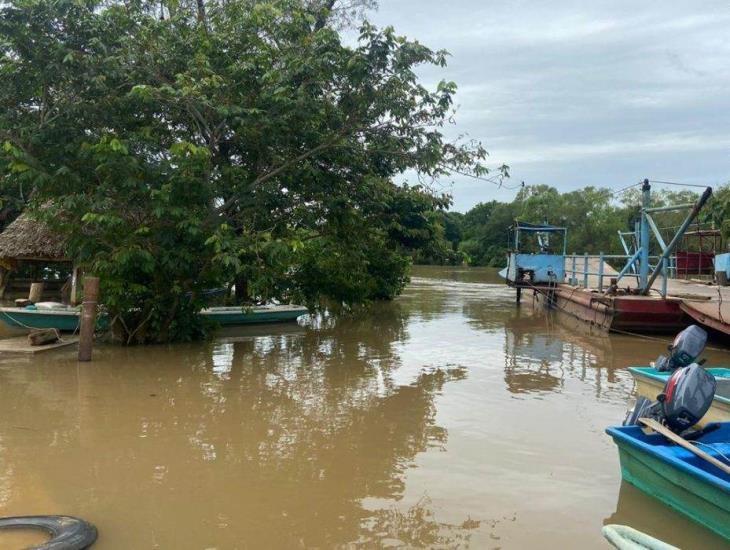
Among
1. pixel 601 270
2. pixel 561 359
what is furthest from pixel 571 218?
pixel 561 359

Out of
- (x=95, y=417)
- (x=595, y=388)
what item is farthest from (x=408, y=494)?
(x=595, y=388)

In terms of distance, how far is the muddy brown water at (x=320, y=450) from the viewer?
15.5 ft

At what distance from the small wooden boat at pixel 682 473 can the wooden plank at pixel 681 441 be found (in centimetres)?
9

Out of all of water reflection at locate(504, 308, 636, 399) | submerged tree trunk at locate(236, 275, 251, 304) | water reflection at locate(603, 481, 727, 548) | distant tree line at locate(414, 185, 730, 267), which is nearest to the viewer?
water reflection at locate(603, 481, 727, 548)

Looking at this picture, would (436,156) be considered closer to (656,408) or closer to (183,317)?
(183,317)

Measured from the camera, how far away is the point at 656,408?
5.50 m

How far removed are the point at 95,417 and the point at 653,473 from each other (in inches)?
241

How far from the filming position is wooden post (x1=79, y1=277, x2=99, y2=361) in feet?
34.8

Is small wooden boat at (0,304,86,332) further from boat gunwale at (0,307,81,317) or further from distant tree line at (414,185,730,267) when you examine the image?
distant tree line at (414,185,730,267)

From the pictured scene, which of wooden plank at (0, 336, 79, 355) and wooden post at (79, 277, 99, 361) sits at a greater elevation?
wooden post at (79, 277, 99, 361)

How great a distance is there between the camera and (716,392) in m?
6.67

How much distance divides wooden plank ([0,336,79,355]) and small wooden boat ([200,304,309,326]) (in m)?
2.98

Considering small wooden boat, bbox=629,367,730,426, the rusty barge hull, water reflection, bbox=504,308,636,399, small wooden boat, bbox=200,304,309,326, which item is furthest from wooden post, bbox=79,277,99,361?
the rusty barge hull

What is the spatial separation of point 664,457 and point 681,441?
0.68 ft
